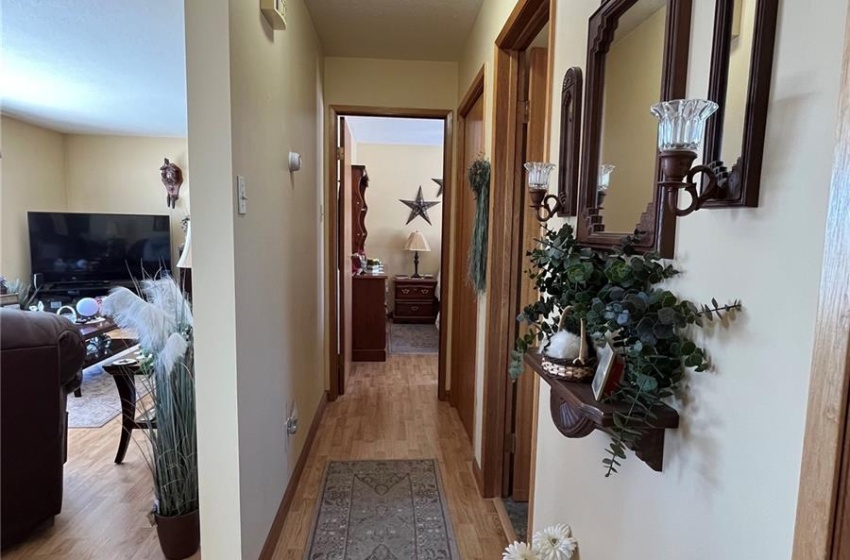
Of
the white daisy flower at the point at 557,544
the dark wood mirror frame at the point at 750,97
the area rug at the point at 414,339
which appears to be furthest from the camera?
the area rug at the point at 414,339

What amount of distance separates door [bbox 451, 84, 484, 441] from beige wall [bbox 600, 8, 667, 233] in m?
1.48

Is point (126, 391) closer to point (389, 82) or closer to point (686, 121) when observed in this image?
point (389, 82)

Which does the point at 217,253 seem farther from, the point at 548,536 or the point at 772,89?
the point at 772,89

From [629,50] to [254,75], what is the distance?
118 centimetres

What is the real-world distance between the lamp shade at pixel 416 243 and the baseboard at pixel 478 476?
158 inches

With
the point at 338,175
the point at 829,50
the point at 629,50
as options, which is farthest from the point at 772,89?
the point at 338,175

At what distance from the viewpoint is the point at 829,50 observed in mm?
527

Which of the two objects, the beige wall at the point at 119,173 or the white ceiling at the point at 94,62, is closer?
the white ceiling at the point at 94,62

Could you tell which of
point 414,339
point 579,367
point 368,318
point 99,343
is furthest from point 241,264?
point 414,339

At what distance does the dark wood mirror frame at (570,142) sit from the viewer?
1.19m

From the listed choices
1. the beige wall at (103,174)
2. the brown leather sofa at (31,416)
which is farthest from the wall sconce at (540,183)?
the beige wall at (103,174)

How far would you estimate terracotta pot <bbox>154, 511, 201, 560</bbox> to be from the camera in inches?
69.2

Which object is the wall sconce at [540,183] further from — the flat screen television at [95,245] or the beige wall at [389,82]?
the flat screen television at [95,245]

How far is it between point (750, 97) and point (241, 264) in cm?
132
